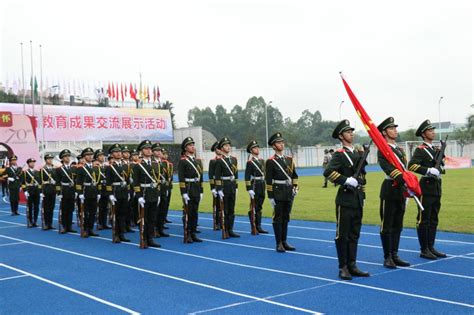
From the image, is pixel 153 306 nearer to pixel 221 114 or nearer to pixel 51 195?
pixel 51 195

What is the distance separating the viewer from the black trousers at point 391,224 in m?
6.61

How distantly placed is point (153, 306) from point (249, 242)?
3984 millimetres

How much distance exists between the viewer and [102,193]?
11.6 m

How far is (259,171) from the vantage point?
1037cm

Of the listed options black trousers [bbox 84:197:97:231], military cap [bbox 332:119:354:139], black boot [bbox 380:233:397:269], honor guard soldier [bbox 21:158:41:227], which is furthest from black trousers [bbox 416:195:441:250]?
honor guard soldier [bbox 21:158:41:227]

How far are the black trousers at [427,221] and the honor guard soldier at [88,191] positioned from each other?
22.0ft

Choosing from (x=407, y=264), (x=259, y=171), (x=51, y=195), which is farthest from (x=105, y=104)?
(x=407, y=264)

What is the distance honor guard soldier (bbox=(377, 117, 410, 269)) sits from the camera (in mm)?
6555

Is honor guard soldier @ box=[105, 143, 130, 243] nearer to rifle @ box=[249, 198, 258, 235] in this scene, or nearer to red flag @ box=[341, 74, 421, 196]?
rifle @ box=[249, 198, 258, 235]

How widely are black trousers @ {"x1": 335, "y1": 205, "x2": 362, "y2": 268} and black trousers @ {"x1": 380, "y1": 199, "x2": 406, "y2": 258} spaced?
563 mm

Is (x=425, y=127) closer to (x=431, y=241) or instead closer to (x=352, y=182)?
(x=431, y=241)

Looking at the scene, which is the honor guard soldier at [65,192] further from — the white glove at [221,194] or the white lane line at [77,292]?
the white lane line at [77,292]

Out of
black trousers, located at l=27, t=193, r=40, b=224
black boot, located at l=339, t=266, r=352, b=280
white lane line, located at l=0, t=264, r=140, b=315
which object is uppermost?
black trousers, located at l=27, t=193, r=40, b=224

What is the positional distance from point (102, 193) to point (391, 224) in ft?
23.0
